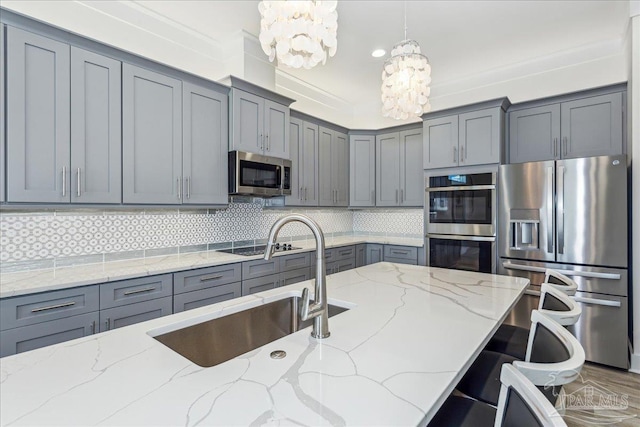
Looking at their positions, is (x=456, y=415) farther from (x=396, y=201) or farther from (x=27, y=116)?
(x=396, y=201)

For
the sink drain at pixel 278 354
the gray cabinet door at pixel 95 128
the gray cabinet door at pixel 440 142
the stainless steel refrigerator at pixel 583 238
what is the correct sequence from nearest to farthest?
the sink drain at pixel 278 354 → the gray cabinet door at pixel 95 128 → the stainless steel refrigerator at pixel 583 238 → the gray cabinet door at pixel 440 142

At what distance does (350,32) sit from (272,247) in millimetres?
2776

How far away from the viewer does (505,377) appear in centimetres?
A: 76

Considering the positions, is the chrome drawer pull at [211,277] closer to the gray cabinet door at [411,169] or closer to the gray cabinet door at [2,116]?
the gray cabinet door at [2,116]

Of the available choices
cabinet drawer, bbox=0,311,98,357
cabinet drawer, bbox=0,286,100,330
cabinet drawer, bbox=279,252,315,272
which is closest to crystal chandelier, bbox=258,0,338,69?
cabinet drawer, bbox=0,286,100,330

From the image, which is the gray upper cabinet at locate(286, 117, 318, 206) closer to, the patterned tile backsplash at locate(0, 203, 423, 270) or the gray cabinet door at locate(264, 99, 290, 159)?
the gray cabinet door at locate(264, 99, 290, 159)

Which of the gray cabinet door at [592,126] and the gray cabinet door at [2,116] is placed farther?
the gray cabinet door at [592,126]

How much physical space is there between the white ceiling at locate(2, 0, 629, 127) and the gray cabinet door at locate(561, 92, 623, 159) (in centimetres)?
48

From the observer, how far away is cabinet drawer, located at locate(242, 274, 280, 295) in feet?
9.25

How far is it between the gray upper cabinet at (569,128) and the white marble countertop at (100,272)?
3.06 meters

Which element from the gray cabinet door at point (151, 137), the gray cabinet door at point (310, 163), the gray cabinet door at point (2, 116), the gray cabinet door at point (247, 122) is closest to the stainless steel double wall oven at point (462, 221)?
the gray cabinet door at point (310, 163)

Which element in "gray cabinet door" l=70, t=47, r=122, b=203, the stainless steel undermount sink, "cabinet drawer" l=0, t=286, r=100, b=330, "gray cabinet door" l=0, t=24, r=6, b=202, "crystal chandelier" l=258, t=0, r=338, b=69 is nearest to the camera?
the stainless steel undermount sink

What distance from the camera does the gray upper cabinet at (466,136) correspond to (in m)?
3.37

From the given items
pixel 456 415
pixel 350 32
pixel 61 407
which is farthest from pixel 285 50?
pixel 350 32
